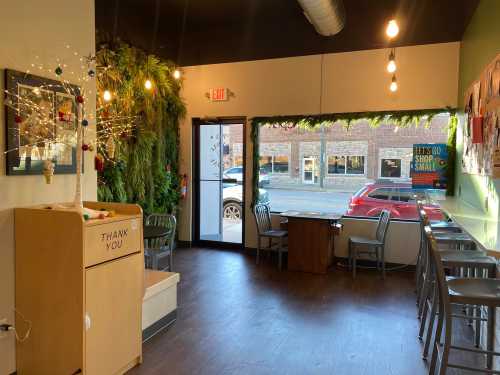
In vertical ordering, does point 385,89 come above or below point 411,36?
below

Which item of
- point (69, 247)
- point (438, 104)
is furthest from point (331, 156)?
point (69, 247)

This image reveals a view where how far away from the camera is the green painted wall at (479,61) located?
10.6 ft

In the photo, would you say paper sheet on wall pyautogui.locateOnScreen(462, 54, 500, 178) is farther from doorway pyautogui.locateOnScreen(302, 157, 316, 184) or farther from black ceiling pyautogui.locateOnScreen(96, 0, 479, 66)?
doorway pyautogui.locateOnScreen(302, 157, 316, 184)

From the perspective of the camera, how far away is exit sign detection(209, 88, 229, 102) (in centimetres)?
623

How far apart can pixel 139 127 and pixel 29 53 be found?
→ 263 centimetres

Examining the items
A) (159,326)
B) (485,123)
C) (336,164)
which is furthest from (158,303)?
(336,164)

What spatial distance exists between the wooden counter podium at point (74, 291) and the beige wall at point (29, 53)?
0.21 feet

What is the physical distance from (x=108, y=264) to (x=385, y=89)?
14.3 ft

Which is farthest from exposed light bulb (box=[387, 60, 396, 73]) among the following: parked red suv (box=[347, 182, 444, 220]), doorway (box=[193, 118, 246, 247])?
doorway (box=[193, 118, 246, 247])

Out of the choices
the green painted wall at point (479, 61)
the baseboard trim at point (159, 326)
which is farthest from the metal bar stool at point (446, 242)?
the baseboard trim at point (159, 326)

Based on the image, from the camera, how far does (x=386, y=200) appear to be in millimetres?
5504

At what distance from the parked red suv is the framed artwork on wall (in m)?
3.91

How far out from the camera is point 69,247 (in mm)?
2359

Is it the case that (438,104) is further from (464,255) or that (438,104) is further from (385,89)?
(464,255)
